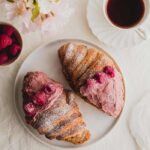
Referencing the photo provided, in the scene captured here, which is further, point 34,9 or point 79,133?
point 79,133

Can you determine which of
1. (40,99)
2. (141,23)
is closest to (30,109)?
(40,99)

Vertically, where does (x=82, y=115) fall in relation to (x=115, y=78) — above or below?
below

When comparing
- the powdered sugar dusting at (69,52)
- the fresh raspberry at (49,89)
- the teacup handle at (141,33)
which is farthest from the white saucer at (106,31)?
the fresh raspberry at (49,89)

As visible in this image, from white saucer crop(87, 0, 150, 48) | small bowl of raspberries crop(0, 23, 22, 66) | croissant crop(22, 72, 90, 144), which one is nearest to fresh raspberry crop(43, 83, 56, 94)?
croissant crop(22, 72, 90, 144)

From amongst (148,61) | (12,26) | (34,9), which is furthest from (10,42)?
(148,61)

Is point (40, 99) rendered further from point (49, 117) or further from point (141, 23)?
point (141, 23)

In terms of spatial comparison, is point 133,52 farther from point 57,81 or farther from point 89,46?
point 57,81
